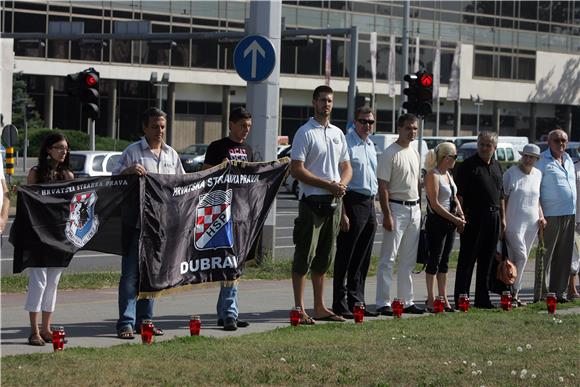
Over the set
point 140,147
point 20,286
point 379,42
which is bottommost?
point 20,286

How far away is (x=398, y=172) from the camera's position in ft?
41.6

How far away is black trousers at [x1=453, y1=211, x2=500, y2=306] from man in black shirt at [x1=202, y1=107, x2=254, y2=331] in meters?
3.06

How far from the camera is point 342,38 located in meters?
71.8

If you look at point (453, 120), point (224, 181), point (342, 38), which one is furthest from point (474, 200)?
point (453, 120)

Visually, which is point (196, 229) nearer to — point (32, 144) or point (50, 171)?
point (50, 171)

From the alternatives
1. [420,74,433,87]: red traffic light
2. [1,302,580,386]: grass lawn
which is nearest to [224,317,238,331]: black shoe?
[1,302,580,386]: grass lawn

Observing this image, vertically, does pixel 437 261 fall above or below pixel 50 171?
below

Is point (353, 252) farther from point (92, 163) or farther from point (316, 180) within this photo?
point (92, 163)

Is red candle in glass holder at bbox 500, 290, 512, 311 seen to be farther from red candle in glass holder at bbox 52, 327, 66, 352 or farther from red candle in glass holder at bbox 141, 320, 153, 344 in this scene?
red candle in glass holder at bbox 52, 327, 66, 352

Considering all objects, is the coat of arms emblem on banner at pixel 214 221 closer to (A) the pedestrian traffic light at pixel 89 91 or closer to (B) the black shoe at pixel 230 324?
(B) the black shoe at pixel 230 324

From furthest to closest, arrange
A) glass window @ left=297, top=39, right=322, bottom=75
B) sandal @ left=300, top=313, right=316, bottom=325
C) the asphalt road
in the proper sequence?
glass window @ left=297, top=39, right=322, bottom=75, the asphalt road, sandal @ left=300, top=313, right=316, bottom=325

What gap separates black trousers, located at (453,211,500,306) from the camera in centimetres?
1357

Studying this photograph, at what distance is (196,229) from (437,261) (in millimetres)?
3249

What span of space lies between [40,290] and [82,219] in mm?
739
